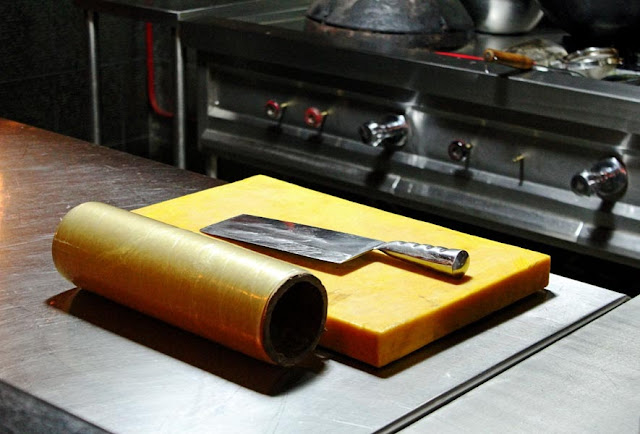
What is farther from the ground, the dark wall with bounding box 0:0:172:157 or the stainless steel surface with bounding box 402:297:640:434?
the stainless steel surface with bounding box 402:297:640:434

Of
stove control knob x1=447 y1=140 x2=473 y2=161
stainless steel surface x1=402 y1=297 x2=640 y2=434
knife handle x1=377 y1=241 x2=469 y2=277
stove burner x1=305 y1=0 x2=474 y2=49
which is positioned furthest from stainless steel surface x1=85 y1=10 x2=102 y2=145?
stainless steel surface x1=402 y1=297 x2=640 y2=434

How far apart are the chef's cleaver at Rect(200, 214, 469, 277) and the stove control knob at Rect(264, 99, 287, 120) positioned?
1221mm

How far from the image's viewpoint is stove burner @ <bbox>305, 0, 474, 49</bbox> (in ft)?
7.23

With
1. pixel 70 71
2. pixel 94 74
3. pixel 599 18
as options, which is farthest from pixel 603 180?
pixel 70 71

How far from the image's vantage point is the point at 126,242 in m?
0.94

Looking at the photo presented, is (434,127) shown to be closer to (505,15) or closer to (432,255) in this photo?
(505,15)

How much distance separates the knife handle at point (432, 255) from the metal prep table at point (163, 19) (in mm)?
1502

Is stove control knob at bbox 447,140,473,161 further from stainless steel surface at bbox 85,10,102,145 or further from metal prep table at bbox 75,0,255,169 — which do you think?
stainless steel surface at bbox 85,10,102,145

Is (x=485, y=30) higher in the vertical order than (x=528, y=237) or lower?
higher

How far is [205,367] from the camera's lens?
0.86 m

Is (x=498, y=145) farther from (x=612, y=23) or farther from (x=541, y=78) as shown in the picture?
(x=612, y=23)

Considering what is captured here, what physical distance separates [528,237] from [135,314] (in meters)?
1.15

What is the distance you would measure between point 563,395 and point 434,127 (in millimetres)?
1283

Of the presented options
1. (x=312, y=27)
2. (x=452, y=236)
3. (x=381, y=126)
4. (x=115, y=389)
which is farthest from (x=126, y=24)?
(x=115, y=389)
